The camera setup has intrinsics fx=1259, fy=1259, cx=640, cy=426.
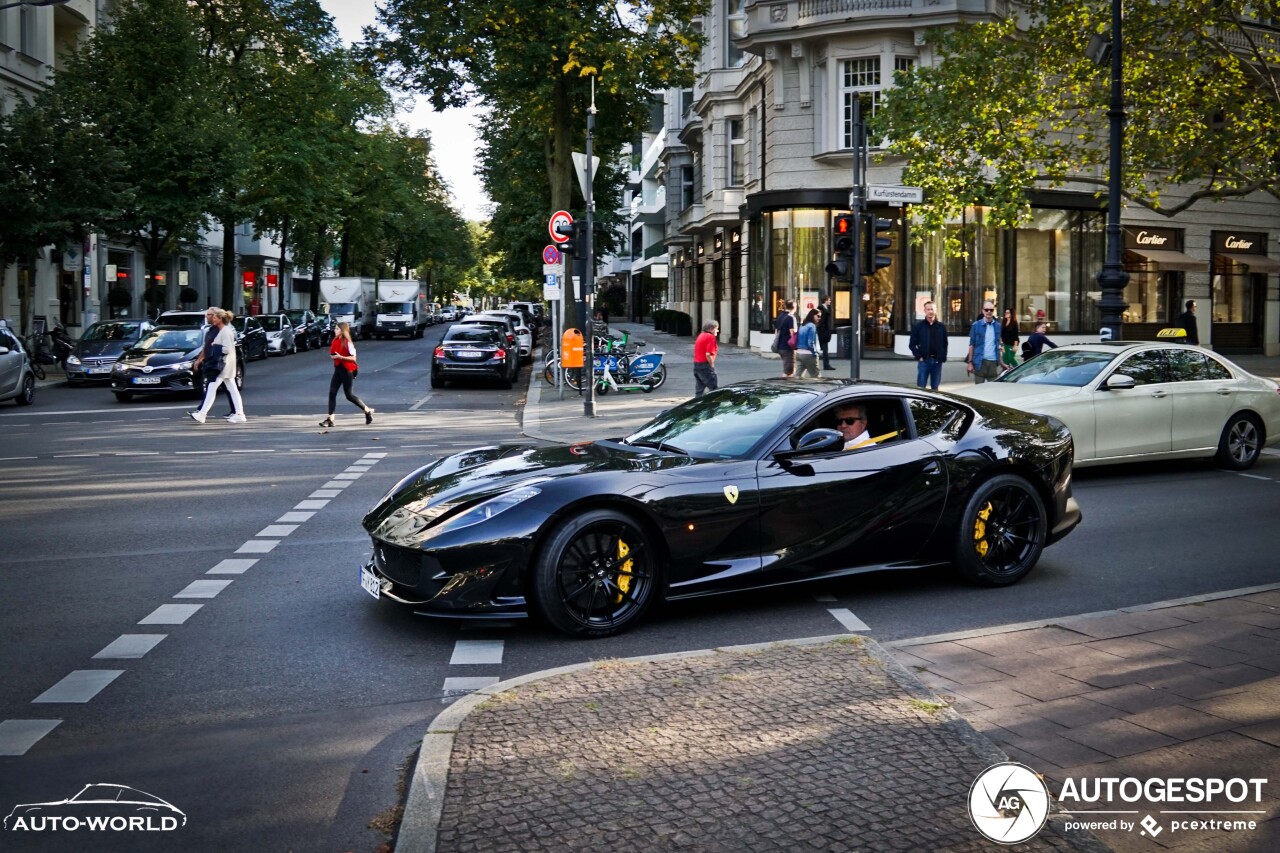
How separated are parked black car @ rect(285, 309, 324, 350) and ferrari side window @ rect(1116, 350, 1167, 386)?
3949 cm

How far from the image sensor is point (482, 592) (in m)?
6.60

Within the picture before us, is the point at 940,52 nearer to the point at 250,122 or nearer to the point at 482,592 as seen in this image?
the point at 482,592

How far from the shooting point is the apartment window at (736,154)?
42781 mm

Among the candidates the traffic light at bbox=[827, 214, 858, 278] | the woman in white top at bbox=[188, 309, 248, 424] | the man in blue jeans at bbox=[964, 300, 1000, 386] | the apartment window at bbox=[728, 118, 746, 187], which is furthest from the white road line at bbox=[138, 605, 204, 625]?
the apartment window at bbox=[728, 118, 746, 187]

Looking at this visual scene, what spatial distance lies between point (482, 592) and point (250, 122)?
45.7 metres

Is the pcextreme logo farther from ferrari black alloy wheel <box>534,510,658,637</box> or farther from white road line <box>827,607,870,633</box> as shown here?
white road line <box>827,607,870,633</box>

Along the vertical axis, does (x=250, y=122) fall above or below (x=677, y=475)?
above

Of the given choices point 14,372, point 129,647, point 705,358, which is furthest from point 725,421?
point 14,372

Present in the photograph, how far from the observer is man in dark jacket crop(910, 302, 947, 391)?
866 inches

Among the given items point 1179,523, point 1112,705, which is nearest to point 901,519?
point 1112,705

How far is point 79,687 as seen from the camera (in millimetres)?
5949

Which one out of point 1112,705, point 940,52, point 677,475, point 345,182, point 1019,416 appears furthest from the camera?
point 345,182

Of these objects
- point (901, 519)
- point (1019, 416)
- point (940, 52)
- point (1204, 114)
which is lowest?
point (901, 519)

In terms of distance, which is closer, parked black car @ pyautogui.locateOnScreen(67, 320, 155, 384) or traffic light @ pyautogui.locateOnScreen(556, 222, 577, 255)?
traffic light @ pyautogui.locateOnScreen(556, 222, 577, 255)
